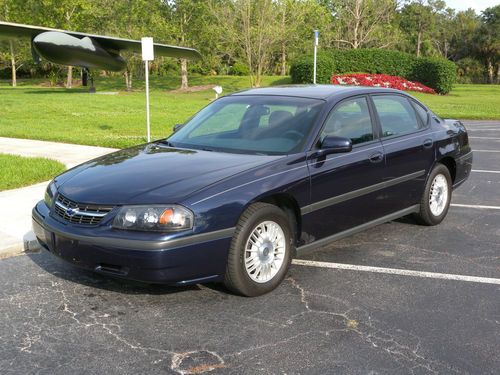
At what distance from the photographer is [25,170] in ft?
28.8

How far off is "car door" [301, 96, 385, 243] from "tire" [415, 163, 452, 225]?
94 centimetres

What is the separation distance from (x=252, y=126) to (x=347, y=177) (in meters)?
0.98

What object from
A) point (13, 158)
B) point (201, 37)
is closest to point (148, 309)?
point (13, 158)

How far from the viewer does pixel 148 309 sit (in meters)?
4.00

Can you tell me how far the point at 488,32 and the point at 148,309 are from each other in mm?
70658

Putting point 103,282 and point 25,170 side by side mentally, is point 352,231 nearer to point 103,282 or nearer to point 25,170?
point 103,282

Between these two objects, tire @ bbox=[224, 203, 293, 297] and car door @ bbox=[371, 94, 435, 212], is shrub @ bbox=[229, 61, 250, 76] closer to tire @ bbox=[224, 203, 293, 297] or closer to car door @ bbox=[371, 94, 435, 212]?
car door @ bbox=[371, 94, 435, 212]

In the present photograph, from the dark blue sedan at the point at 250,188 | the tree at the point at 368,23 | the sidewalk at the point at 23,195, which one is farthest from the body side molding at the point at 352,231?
the tree at the point at 368,23

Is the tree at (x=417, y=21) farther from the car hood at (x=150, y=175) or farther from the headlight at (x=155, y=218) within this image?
the headlight at (x=155, y=218)

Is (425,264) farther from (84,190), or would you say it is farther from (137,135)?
(137,135)

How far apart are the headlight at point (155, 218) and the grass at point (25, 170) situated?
15.6 feet

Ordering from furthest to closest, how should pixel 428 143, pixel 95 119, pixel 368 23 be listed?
pixel 368 23 → pixel 95 119 → pixel 428 143

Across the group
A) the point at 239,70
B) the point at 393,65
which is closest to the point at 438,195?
the point at 393,65

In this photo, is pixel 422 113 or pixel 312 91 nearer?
pixel 312 91
